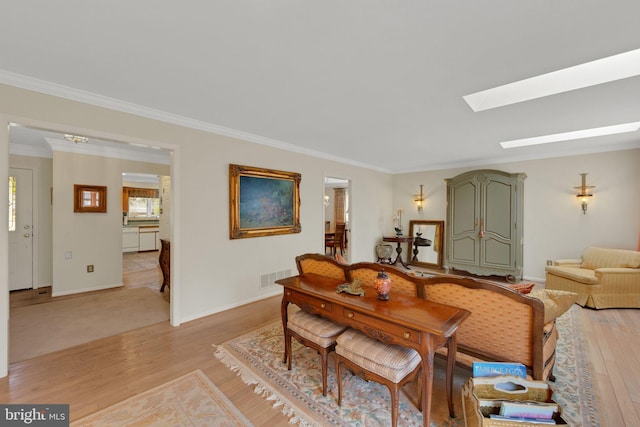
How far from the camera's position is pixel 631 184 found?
167 inches

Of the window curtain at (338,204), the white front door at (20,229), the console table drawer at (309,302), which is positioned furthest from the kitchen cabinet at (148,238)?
the console table drawer at (309,302)

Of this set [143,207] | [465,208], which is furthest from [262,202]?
[143,207]

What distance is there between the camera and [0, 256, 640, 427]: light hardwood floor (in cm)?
185

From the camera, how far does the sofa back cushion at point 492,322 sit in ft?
5.57

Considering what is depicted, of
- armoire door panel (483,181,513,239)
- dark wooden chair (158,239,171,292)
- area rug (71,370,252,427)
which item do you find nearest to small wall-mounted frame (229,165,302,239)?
dark wooden chair (158,239,171,292)

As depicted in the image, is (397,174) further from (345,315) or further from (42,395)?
(42,395)

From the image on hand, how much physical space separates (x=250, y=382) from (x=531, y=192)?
5877 millimetres

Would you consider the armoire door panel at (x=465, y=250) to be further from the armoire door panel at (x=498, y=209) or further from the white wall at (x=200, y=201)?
the white wall at (x=200, y=201)

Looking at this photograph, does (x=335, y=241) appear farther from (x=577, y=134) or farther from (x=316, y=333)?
(x=316, y=333)

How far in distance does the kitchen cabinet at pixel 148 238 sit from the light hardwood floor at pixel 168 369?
6.58 m

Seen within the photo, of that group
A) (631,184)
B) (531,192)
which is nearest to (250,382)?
(531,192)

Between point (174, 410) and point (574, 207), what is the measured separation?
648 cm

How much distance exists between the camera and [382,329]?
5.30 ft

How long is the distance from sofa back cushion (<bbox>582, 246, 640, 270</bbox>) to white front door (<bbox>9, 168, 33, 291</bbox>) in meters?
9.26
